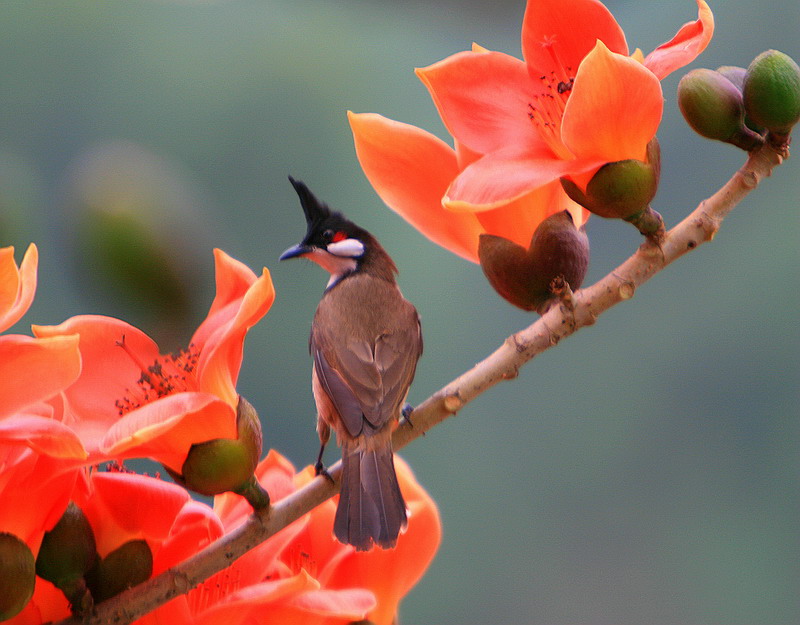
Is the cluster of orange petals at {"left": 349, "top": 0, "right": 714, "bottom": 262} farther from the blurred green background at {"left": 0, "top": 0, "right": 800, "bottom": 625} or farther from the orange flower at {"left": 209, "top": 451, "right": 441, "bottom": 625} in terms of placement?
the blurred green background at {"left": 0, "top": 0, "right": 800, "bottom": 625}

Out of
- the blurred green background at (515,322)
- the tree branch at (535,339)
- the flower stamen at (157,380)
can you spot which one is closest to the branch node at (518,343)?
the tree branch at (535,339)

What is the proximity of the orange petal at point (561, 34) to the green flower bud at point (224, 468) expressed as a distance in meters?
0.17

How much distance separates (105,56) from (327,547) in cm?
117

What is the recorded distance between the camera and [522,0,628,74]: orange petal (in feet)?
1.02

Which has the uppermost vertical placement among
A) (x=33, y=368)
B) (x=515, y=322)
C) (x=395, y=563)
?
(x=33, y=368)

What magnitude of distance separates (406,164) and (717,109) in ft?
0.36

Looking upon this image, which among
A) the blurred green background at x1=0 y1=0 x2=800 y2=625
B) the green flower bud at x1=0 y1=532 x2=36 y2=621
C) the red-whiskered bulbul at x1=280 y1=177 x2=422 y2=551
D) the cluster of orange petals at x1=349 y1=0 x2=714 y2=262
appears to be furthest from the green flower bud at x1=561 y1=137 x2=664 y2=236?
the blurred green background at x1=0 y1=0 x2=800 y2=625

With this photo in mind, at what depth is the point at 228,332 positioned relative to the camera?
0.86ft

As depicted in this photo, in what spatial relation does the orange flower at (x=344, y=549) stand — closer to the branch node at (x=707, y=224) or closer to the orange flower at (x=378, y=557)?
the orange flower at (x=378, y=557)

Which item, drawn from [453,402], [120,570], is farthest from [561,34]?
[120,570]

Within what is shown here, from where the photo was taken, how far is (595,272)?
1.36 meters

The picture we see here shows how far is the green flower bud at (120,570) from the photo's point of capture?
0.30m

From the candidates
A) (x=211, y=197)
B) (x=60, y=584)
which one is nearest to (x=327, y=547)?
(x=60, y=584)

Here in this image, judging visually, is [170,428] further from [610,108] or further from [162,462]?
[610,108]
